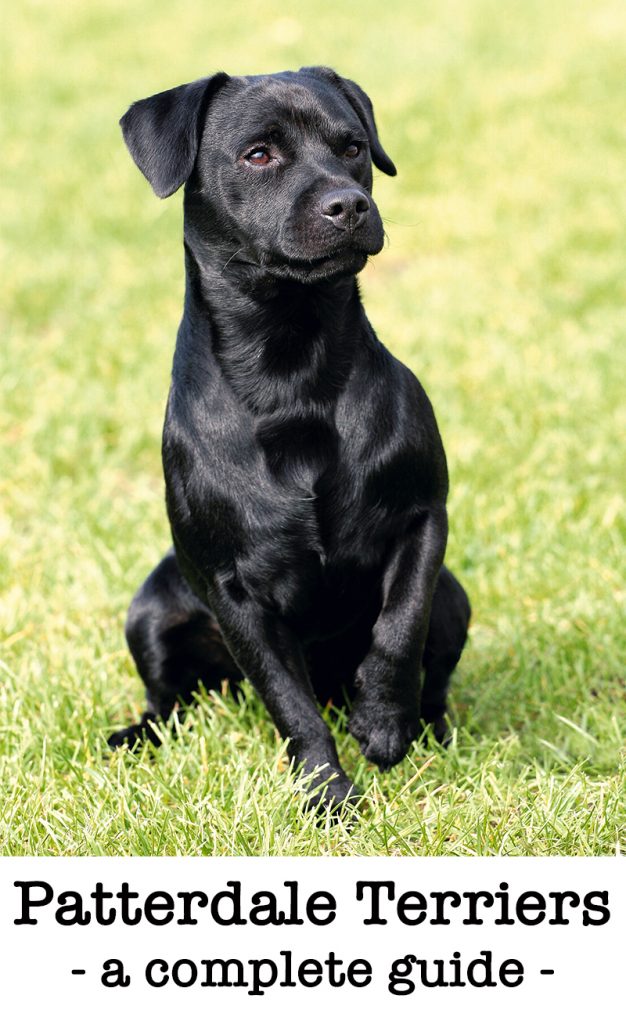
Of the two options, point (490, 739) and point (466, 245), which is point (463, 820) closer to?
point (490, 739)

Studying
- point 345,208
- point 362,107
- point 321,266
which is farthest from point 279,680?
point 362,107

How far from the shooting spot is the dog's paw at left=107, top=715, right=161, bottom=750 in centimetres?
365

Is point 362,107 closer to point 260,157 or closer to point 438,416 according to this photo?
point 260,157

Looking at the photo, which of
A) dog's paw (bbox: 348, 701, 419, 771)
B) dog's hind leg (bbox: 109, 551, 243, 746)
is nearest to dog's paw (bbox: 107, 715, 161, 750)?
dog's hind leg (bbox: 109, 551, 243, 746)

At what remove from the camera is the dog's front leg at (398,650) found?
10.3 feet

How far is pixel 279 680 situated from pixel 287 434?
61cm

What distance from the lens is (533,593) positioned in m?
4.52

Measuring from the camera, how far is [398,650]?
314cm

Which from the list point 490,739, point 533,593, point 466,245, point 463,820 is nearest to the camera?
point 463,820

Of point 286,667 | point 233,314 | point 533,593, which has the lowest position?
point 533,593

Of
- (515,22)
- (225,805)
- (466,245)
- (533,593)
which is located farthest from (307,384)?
(515,22)

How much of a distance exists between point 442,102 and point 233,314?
9.50m

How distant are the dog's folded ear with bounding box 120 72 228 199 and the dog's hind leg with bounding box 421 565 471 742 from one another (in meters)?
1.31

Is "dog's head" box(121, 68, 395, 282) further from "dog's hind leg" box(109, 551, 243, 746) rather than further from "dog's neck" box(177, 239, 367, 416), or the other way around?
"dog's hind leg" box(109, 551, 243, 746)
